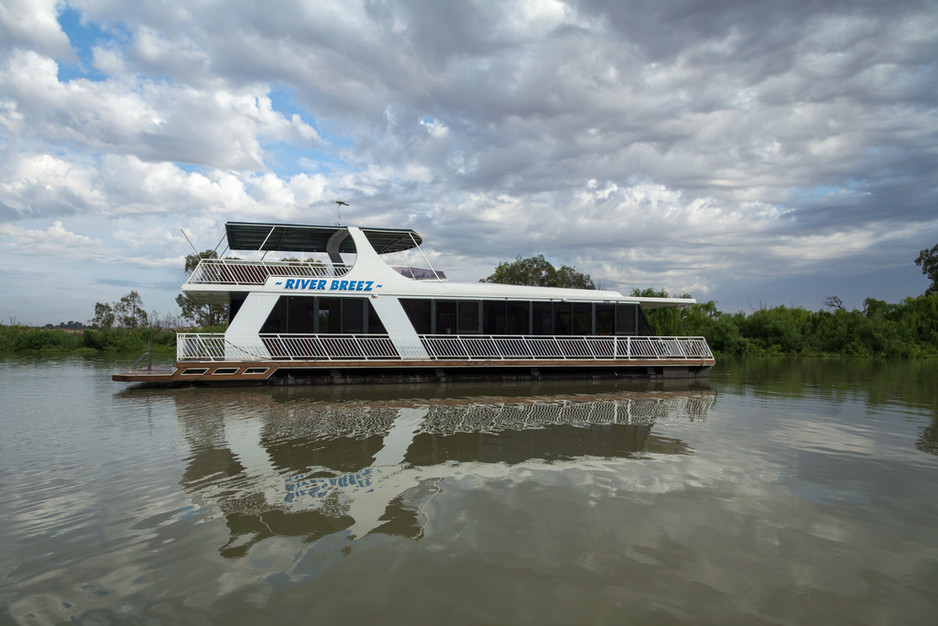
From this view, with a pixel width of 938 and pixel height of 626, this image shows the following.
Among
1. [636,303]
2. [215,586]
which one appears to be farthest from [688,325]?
[215,586]

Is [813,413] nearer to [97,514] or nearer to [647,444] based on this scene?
[647,444]

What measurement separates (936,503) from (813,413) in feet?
20.4

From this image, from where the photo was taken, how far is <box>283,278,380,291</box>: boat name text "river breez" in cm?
1518

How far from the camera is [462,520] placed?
5039 millimetres

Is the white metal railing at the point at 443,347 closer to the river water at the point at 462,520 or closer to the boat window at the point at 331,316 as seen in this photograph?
the boat window at the point at 331,316

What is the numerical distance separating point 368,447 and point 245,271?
9.58 meters

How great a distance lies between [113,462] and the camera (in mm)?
6867

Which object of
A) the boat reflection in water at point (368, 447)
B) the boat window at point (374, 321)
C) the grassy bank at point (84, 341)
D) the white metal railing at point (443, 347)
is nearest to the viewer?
the boat reflection in water at point (368, 447)

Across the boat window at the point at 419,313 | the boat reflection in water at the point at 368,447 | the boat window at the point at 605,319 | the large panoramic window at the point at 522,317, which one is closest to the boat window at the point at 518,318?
the large panoramic window at the point at 522,317

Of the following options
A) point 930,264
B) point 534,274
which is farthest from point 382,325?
point 930,264

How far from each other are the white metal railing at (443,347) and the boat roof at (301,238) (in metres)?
3.04

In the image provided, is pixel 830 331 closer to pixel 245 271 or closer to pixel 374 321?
pixel 374 321

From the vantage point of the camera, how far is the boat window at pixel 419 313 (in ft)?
52.4

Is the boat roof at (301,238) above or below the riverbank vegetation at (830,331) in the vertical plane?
above
